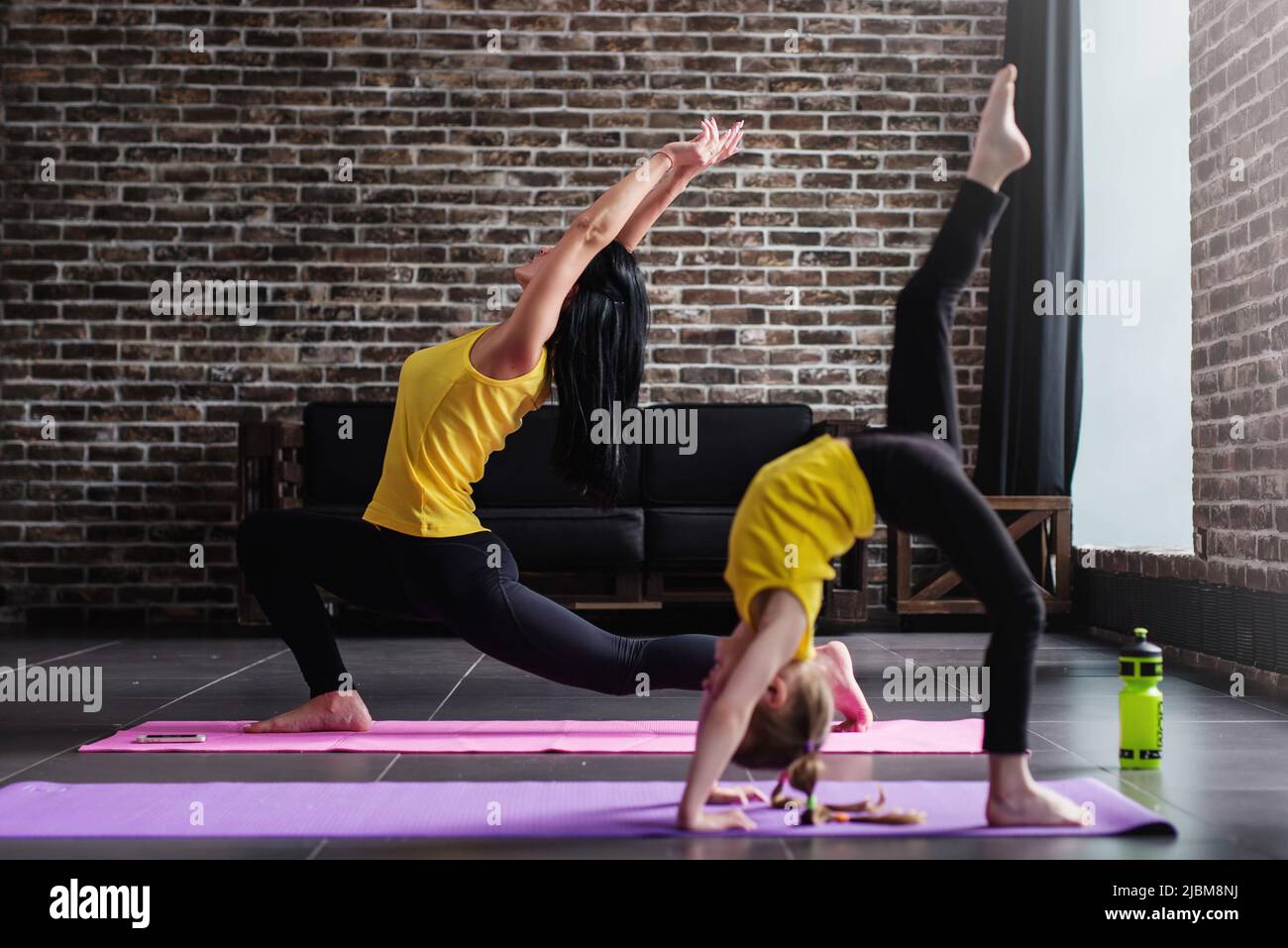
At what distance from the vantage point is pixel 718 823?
1.75m

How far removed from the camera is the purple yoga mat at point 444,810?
1.78m

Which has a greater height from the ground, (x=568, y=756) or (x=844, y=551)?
(x=844, y=551)

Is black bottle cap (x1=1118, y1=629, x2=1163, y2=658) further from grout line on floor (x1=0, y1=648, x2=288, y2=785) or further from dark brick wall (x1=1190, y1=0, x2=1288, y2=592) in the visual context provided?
grout line on floor (x1=0, y1=648, x2=288, y2=785)

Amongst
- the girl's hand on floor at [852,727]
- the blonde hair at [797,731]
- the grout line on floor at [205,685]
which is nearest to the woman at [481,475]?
the girl's hand on floor at [852,727]

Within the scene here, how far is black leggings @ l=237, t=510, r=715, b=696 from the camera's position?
242cm

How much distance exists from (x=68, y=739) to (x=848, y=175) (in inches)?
162

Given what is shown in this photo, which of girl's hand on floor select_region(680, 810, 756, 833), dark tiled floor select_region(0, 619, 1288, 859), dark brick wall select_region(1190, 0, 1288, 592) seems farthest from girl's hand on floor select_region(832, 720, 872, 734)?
dark brick wall select_region(1190, 0, 1288, 592)

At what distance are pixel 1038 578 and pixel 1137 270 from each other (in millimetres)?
1281

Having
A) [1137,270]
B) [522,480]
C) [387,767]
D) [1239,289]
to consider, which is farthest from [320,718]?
[1137,270]

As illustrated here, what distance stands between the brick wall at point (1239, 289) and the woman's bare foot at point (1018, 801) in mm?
1880

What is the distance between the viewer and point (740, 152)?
219 inches

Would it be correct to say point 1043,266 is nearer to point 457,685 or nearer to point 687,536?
point 687,536

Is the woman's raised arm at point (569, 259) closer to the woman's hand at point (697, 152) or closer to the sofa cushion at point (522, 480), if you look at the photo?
the woman's hand at point (697, 152)

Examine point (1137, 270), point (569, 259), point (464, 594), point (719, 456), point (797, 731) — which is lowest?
point (797, 731)
